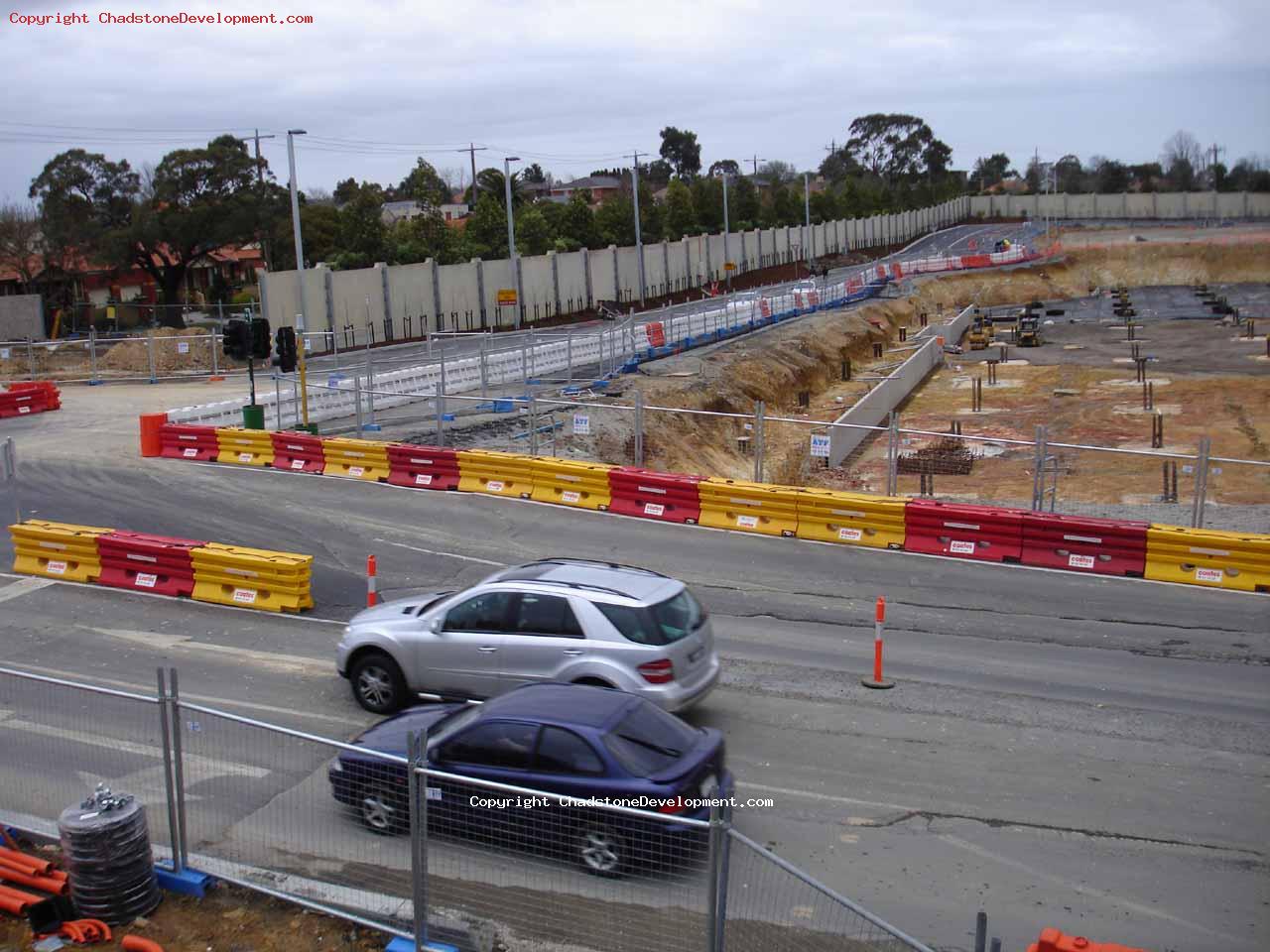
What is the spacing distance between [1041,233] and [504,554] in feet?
413

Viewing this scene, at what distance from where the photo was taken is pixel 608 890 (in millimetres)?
7125

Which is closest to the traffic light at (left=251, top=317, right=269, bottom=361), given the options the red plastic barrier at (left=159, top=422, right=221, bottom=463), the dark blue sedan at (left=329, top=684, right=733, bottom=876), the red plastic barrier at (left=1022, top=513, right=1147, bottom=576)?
the red plastic barrier at (left=159, top=422, right=221, bottom=463)

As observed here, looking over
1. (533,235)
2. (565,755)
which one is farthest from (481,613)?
(533,235)

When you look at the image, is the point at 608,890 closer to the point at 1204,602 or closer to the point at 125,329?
the point at 1204,602

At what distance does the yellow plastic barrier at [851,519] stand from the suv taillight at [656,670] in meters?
9.17

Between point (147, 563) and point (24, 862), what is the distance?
358 inches

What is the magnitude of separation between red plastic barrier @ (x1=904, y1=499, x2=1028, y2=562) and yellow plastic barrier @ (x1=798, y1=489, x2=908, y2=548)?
0.24 meters

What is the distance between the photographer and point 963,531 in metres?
18.6

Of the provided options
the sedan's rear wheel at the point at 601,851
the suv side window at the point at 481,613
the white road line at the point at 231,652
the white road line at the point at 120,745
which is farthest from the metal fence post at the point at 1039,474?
the white road line at the point at 120,745

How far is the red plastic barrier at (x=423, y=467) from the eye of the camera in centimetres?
2292

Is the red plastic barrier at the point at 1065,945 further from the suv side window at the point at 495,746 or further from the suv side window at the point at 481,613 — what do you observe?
the suv side window at the point at 481,613

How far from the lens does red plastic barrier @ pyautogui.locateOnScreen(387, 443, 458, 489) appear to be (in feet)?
75.2

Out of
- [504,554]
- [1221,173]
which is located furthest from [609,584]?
[1221,173]

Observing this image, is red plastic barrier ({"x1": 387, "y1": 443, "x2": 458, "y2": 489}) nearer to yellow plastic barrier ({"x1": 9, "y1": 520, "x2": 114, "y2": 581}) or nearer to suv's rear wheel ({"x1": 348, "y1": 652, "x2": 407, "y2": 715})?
yellow plastic barrier ({"x1": 9, "y1": 520, "x2": 114, "y2": 581})
